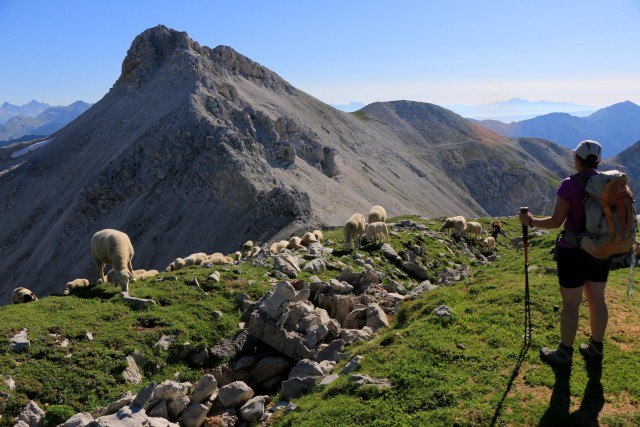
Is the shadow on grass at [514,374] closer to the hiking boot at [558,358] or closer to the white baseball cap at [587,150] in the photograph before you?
the hiking boot at [558,358]

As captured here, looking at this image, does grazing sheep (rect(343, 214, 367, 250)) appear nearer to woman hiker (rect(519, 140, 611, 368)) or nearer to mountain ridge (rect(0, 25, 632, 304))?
mountain ridge (rect(0, 25, 632, 304))

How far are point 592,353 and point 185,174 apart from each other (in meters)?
51.9

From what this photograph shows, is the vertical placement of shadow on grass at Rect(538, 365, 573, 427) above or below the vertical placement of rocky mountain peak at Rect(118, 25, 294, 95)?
below

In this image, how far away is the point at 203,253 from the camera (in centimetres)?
2939

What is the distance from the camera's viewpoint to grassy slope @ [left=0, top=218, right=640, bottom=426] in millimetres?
8156

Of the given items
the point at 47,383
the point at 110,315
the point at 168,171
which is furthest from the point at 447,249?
the point at 168,171

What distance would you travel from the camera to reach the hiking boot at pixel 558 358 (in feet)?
28.7

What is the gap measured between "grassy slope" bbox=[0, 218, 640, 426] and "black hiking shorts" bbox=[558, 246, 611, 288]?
173cm

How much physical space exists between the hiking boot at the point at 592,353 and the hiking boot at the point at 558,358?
1.47 ft

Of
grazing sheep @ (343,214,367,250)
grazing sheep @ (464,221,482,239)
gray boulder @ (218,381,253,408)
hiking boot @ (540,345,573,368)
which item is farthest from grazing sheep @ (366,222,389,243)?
hiking boot @ (540,345,573,368)

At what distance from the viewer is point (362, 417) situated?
8.48 meters

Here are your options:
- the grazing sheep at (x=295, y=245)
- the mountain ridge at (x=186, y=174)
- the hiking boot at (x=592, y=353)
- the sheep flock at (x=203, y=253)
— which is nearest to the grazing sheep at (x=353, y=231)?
the sheep flock at (x=203, y=253)

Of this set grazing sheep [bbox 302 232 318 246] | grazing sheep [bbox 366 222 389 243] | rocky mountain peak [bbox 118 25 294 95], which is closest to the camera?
grazing sheep [bbox 366 222 389 243]

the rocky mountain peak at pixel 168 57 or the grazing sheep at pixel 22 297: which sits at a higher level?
the rocky mountain peak at pixel 168 57
